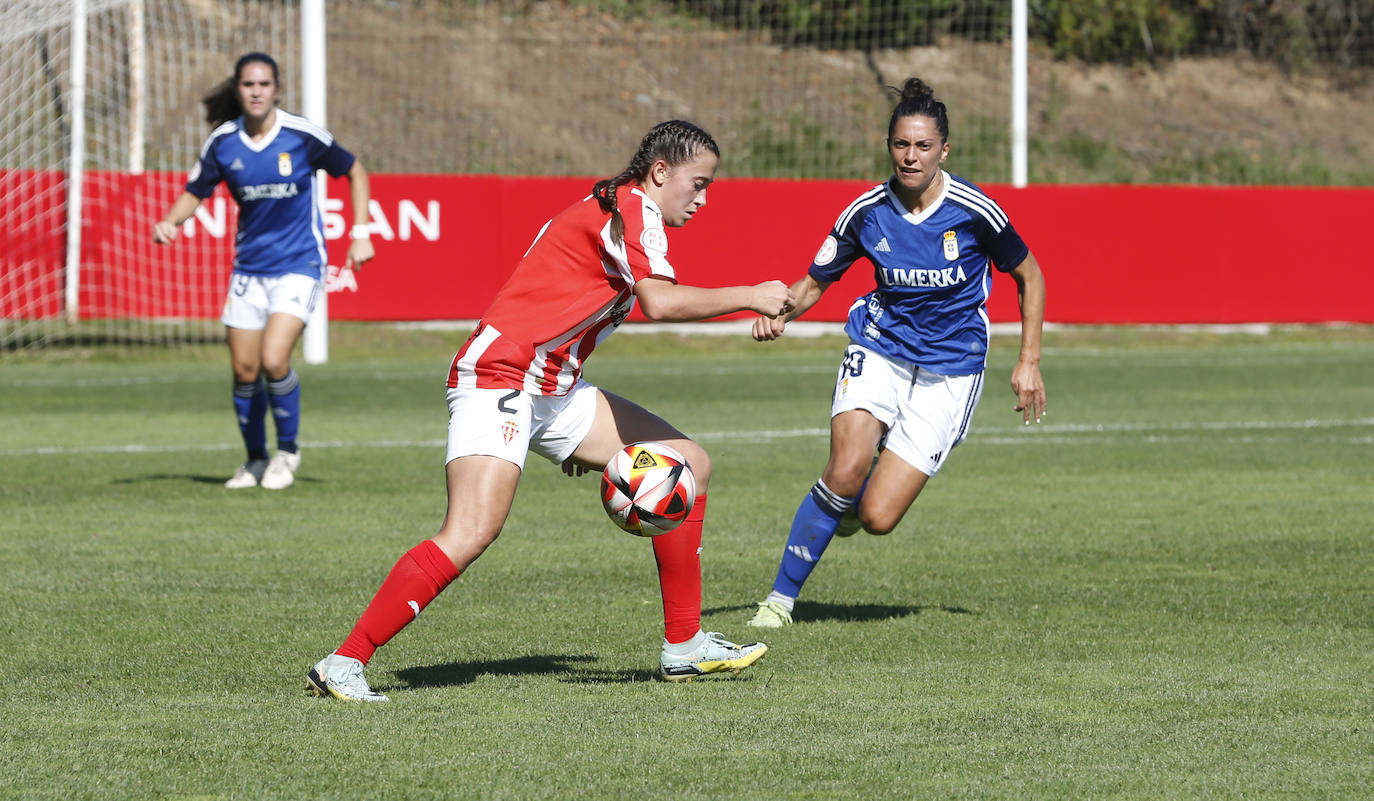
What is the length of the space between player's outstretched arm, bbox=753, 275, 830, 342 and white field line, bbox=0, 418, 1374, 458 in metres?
5.92

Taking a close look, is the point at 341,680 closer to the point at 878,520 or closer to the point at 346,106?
the point at 878,520

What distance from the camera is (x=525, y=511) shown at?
30.7 feet

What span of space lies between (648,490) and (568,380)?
0.41 metres

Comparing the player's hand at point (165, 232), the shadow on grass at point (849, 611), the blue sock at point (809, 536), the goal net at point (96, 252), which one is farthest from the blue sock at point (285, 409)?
the goal net at point (96, 252)

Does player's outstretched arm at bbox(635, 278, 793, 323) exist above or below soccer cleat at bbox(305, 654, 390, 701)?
above

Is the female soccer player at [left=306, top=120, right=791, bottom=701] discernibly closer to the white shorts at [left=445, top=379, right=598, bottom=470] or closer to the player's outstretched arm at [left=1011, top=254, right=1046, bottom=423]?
the white shorts at [left=445, top=379, right=598, bottom=470]

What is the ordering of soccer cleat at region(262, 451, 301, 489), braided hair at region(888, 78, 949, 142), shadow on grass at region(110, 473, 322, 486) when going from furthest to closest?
1. shadow on grass at region(110, 473, 322, 486)
2. soccer cleat at region(262, 451, 301, 489)
3. braided hair at region(888, 78, 949, 142)

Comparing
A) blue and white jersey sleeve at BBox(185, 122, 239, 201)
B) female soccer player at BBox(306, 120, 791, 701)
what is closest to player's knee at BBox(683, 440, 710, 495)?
female soccer player at BBox(306, 120, 791, 701)

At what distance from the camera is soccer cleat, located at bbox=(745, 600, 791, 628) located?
6.34m

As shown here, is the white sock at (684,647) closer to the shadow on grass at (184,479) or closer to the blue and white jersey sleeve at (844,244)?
the blue and white jersey sleeve at (844,244)

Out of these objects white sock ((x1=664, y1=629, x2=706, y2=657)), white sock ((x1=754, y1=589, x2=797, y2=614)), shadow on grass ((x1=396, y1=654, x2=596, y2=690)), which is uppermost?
white sock ((x1=664, y1=629, x2=706, y2=657))

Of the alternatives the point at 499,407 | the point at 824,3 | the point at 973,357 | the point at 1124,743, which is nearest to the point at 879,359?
the point at 973,357

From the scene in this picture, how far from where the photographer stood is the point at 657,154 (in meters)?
5.17

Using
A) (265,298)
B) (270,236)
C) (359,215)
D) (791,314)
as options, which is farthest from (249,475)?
(791,314)
